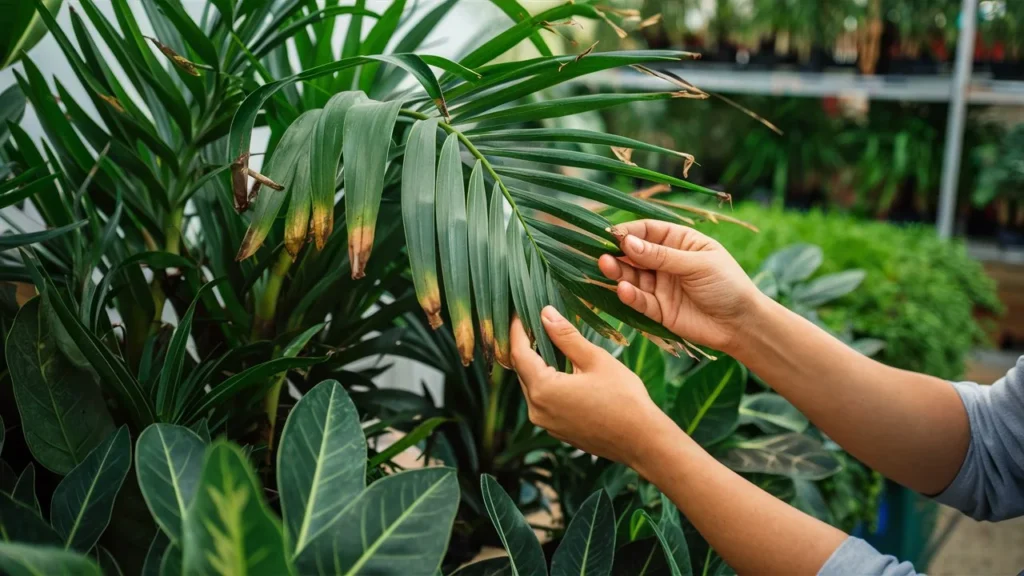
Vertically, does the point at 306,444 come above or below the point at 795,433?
above

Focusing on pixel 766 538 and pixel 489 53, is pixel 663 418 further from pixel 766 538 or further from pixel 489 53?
pixel 489 53

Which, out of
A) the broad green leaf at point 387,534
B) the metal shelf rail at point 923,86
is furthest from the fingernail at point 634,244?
the metal shelf rail at point 923,86

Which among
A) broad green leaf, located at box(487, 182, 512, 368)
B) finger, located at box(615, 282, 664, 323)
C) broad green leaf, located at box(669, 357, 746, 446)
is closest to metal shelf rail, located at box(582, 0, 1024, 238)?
broad green leaf, located at box(669, 357, 746, 446)

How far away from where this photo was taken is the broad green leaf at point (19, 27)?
0.76 meters

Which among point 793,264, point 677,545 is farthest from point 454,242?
point 793,264

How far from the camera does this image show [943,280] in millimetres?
1821

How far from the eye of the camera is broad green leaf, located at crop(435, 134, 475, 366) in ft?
2.13

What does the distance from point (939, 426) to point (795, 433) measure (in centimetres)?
17

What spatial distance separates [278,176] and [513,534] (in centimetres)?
34

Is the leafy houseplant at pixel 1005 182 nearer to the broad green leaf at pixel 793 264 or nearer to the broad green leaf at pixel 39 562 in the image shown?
the broad green leaf at pixel 793 264

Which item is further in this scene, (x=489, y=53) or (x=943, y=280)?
(x=943, y=280)

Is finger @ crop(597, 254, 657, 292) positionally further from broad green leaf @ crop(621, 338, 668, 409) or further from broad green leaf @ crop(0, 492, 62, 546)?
broad green leaf @ crop(0, 492, 62, 546)

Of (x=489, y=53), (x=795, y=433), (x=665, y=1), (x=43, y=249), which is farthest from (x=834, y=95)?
(x=43, y=249)

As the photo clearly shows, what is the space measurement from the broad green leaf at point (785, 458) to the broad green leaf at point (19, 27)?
866mm
